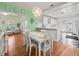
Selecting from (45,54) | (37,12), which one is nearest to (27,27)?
(37,12)

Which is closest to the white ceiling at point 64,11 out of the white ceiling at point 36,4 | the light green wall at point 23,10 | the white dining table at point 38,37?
the white ceiling at point 36,4

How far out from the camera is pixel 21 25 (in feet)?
6.56

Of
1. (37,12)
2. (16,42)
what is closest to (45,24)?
(37,12)

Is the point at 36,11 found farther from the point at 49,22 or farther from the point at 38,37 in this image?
the point at 38,37

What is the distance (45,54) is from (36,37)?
313 millimetres

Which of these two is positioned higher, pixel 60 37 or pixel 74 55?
pixel 60 37

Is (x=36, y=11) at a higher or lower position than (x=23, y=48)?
higher

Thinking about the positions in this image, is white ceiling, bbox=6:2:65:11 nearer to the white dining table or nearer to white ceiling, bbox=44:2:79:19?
white ceiling, bbox=44:2:79:19

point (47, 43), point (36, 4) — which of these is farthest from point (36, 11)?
point (47, 43)

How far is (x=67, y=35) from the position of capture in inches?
80.2

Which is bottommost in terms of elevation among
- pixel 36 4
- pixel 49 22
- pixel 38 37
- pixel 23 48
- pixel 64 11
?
pixel 23 48

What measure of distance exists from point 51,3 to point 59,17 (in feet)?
0.85

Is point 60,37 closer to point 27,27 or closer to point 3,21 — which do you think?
point 27,27

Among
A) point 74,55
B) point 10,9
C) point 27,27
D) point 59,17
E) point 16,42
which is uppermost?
point 10,9
